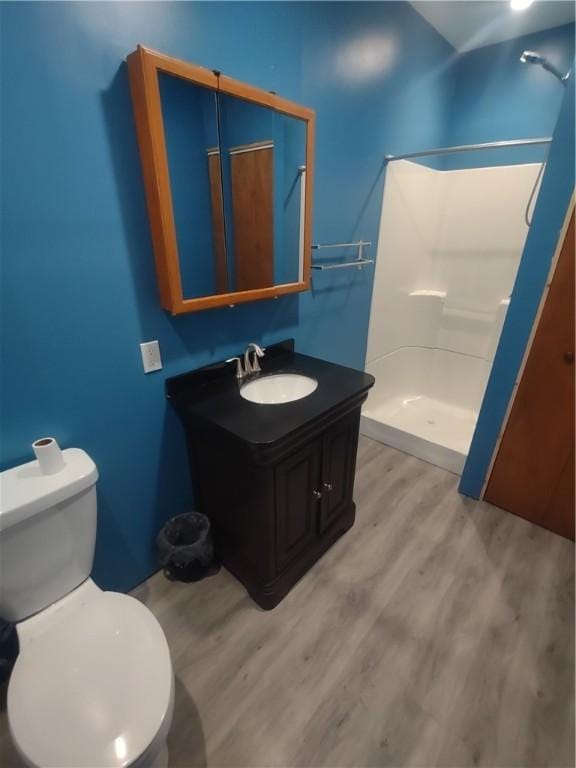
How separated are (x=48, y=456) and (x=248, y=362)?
0.82 m

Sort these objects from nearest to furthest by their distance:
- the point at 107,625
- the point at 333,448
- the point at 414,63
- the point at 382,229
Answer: the point at 107,625 < the point at 333,448 < the point at 414,63 < the point at 382,229

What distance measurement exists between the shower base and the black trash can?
1.40 meters

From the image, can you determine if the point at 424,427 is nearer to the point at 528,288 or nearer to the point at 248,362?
the point at 528,288

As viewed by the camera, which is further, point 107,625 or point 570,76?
point 570,76

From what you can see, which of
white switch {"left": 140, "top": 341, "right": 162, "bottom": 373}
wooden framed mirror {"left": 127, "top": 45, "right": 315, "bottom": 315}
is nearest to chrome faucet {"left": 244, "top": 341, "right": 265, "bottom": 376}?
wooden framed mirror {"left": 127, "top": 45, "right": 315, "bottom": 315}

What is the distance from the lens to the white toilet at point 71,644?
73 centimetres

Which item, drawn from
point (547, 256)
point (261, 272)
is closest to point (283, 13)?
point (261, 272)

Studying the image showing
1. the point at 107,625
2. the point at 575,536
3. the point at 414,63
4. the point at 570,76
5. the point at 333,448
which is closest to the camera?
the point at 107,625

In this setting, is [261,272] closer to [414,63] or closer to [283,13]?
[283,13]

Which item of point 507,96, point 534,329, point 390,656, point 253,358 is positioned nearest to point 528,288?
point 534,329

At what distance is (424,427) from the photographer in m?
2.62

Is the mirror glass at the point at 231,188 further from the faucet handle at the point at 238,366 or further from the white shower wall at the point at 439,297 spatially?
the white shower wall at the point at 439,297

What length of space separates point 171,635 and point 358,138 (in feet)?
8.07

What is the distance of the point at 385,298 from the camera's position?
2.48 m
